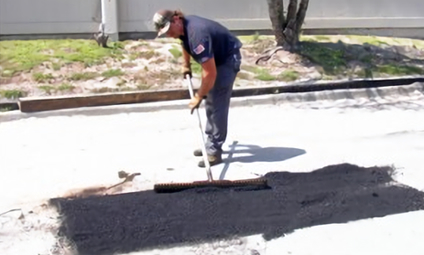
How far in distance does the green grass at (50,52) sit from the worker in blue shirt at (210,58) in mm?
3224

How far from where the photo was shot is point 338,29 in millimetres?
11180

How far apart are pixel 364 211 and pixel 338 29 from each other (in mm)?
6795

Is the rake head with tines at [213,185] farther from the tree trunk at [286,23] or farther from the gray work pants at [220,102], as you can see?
the tree trunk at [286,23]

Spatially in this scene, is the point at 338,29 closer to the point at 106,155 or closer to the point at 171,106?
A: the point at 171,106

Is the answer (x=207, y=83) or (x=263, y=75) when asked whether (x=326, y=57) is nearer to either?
(x=263, y=75)

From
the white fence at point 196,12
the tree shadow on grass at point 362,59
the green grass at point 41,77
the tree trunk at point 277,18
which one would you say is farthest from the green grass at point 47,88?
the tree shadow on grass at point 362,59

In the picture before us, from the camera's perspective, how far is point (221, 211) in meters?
4.85

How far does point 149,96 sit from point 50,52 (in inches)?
76.0

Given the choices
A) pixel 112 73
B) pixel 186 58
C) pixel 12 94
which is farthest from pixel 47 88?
pixel 186 58

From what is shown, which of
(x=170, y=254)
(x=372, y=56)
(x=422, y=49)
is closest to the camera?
(x=170, y=254)

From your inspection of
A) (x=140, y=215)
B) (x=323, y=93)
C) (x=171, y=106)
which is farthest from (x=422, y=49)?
(x=140, y=215)

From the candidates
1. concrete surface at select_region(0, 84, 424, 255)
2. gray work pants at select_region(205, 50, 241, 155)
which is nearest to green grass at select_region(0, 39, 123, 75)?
concrete surface at select_region(0, 84, 424, 255)

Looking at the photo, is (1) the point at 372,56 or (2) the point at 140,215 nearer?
(2) the point at 140,215

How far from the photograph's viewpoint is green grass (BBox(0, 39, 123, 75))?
873cm
